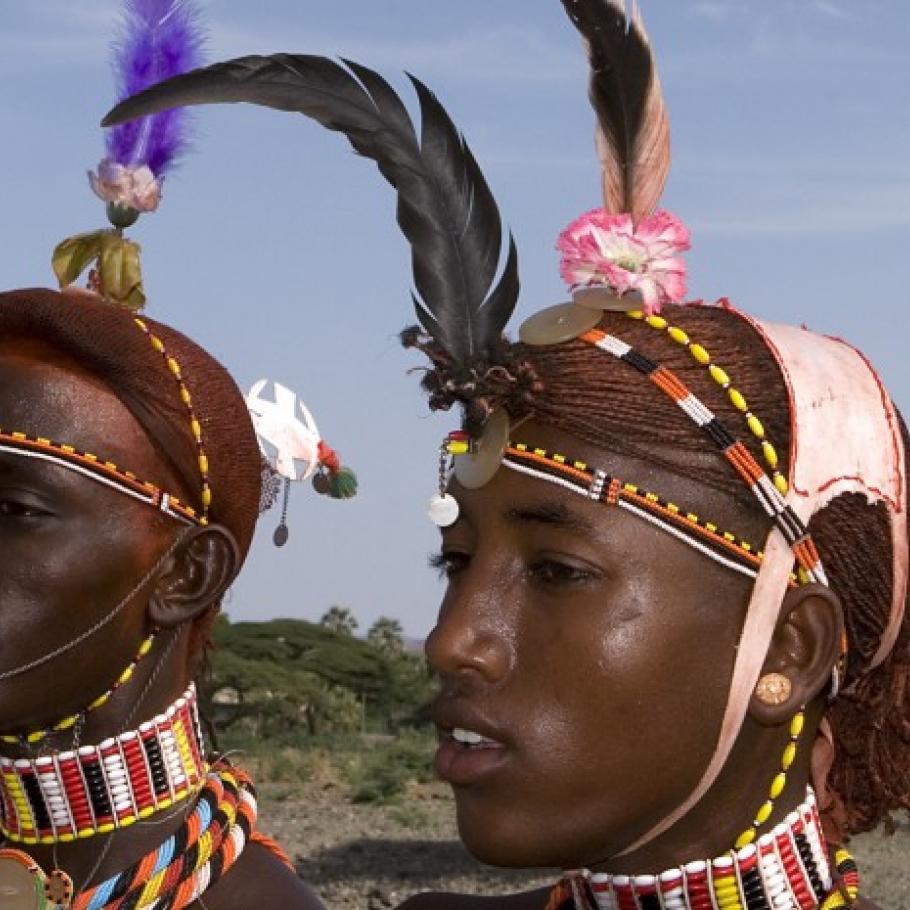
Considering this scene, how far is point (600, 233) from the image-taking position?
156 inches

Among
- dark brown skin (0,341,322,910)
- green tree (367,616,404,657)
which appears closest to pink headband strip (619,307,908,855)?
dark brown skin (0,341,322,910)

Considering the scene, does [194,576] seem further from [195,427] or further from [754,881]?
[754,881]

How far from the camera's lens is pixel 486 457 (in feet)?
12.2

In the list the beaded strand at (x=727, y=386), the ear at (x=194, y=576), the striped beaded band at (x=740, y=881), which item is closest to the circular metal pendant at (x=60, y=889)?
the ear at (x=194, y=576)

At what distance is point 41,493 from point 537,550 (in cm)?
201

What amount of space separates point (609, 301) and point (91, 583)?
6.27 feet

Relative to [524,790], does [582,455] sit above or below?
above

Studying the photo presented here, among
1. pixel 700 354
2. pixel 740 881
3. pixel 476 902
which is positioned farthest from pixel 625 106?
pixel 476 902

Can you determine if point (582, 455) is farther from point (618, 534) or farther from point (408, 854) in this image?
point (408, 854)

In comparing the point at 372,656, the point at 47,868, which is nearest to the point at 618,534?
the point at 47,868

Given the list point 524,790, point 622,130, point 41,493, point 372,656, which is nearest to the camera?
point 524,790

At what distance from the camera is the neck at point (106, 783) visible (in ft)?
17.1

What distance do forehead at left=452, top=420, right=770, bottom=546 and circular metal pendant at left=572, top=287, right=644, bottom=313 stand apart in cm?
31

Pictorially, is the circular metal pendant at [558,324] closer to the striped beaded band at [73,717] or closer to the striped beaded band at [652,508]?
the striped beaded band at [652,508]
